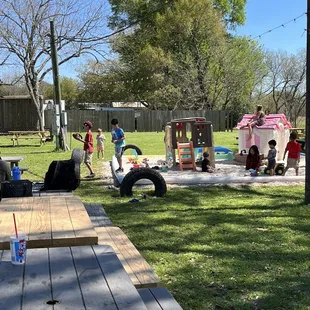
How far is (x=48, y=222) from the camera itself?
12.6ft

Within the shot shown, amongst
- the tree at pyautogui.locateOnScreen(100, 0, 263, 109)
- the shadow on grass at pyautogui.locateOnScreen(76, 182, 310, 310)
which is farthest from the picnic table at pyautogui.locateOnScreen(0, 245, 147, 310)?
the tree at pyautogui.locateOnScreen(100, 0, 263, 109)

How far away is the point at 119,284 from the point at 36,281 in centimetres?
46

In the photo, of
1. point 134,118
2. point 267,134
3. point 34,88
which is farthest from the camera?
point 134,118

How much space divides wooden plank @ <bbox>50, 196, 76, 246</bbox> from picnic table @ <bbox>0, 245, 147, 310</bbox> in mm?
306

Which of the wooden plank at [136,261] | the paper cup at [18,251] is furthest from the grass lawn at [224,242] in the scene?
the paper cup at [18,251]

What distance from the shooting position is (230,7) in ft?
132

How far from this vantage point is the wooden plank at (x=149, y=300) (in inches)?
112

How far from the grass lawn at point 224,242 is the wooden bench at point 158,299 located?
53 cm

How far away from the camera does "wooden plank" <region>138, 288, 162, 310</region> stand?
9.32 feet

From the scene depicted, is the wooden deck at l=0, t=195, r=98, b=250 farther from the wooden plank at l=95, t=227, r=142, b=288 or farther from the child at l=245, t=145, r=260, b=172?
the child at l=245, t=145, r=260, b=172

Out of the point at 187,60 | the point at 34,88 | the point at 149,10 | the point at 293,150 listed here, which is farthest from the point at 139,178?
the point at 149,10

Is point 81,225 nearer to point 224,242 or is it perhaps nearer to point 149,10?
point 224,242

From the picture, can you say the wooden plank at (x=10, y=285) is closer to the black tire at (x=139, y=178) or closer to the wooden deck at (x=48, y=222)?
the wooden deck at (x=48, y=222)

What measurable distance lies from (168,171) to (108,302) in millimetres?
9074
